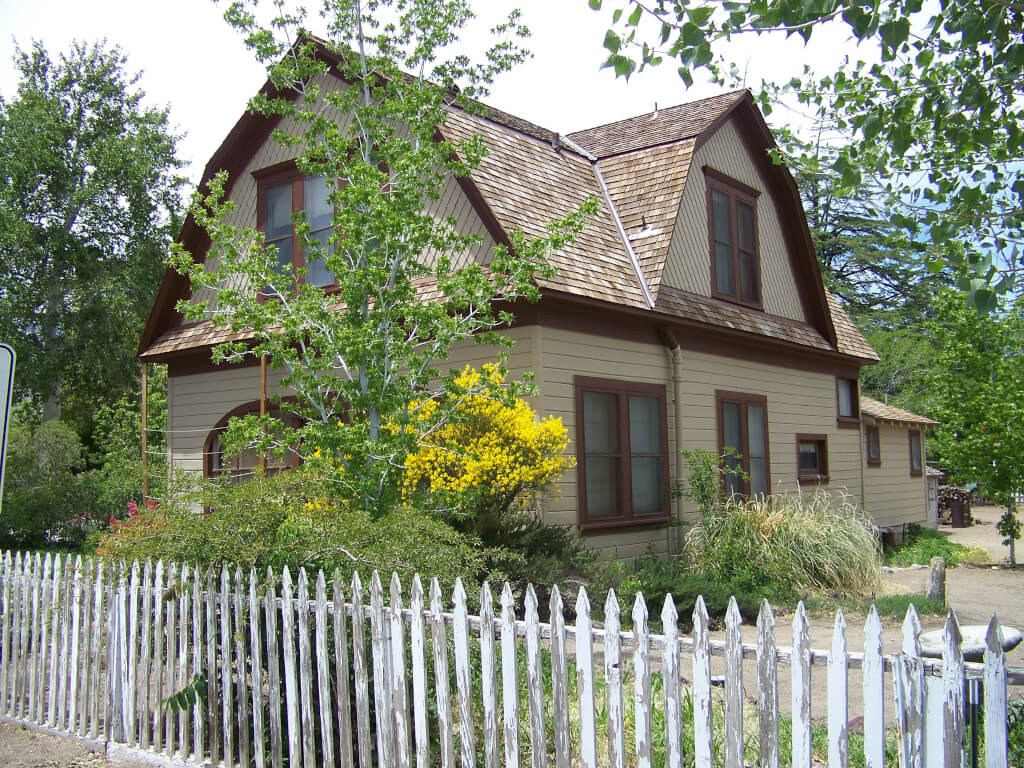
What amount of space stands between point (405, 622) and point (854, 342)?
52.3 ft

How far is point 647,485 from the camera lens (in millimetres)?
13102

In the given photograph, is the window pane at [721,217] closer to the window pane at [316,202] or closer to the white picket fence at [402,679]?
the window pane at [316,202]

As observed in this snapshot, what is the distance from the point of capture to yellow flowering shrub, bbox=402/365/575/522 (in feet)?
31.8

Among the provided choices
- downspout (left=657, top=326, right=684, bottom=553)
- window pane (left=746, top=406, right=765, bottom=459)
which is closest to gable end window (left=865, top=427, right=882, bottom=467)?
window pane (left=746, top=406, right=765, bottom=459)

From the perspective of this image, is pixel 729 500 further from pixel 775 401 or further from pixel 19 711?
pixel 19 711

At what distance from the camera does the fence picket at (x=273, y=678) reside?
5.32 meters

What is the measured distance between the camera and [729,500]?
13.5 metres

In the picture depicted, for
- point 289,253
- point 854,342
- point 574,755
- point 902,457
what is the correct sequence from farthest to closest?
point 902,457
point 854,342
point 289,253
point 574,755

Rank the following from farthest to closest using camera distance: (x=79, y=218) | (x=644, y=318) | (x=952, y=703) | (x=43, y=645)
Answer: (x=79, y=218) < (x=644, y=318) < (x=43, y=645) < (x=952, y=703)

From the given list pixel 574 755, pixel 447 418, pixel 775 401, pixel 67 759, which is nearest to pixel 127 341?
pixel 775 401

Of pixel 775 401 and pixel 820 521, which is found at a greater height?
pixel 775 401

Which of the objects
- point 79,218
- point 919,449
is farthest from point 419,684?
point 79,218

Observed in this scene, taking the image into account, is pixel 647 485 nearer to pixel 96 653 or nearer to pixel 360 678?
pixel 96 653

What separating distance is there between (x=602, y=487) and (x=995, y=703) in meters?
9.12
